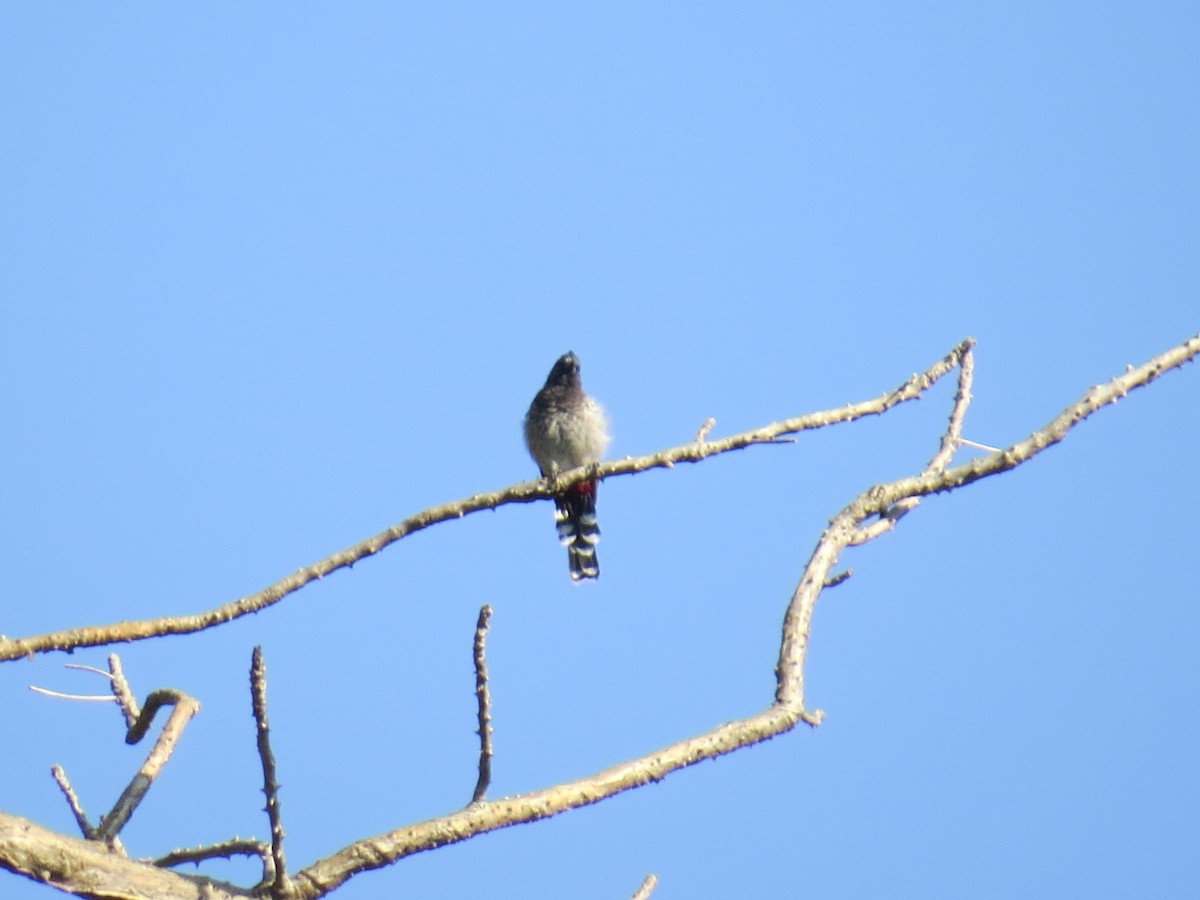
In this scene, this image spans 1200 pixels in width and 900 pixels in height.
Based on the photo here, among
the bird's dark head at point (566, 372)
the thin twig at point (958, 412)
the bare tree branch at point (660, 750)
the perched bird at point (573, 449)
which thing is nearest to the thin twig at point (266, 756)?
the bare tree branch at point (660, 750)

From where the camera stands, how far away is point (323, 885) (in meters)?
2.56

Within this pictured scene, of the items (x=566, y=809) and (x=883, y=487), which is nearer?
(x=566, y=809)

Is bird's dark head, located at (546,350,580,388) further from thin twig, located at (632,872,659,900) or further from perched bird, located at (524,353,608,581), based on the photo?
thin twig, located at (632,872,659,900)

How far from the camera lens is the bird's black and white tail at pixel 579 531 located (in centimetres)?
818

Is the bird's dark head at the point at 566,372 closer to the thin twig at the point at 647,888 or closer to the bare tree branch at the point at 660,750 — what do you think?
the bare tree branch at the point at 660,750

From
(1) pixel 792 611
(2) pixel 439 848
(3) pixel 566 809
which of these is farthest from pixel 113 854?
(1) pixel 792 611

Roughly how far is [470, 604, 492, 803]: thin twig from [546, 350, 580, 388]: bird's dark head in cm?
582

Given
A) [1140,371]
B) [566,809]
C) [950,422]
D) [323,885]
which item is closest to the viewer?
[323,885]

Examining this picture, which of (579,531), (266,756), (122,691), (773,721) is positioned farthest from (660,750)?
(579,531)

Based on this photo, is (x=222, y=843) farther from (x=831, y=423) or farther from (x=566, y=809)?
(x=831, y=423)

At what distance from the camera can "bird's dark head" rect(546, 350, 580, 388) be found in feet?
28.3

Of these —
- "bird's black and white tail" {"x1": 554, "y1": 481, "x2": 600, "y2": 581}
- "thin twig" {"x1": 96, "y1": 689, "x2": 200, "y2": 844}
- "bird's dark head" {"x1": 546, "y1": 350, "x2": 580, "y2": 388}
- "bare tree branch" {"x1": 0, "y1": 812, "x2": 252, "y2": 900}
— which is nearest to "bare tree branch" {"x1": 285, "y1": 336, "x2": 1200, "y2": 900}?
"bare tree branch" {"x1": 0, "y1": 812, "x2": 252, "y2": 900}

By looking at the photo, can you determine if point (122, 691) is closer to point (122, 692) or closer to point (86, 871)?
point (122, 692)

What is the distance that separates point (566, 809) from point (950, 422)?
5.75 ft
